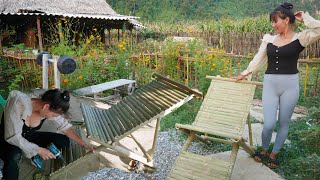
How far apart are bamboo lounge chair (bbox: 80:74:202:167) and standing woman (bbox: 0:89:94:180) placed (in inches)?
16.4

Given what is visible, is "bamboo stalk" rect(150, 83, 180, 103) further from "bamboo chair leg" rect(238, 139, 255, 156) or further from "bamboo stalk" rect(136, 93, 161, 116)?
"bamboo chair leg" rect(238, 139, 255, 156)

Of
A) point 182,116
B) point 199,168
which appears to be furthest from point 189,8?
point 199,168

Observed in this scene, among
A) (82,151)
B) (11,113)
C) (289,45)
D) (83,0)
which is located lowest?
(82,151)

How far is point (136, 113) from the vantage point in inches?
126

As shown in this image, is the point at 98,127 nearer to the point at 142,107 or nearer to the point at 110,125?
the point at 110,125

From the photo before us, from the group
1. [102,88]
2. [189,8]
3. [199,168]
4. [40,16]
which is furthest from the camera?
[189,8]

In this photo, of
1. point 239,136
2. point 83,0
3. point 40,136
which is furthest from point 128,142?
point 83,0

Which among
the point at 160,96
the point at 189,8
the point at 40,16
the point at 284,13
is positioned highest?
the point at 189,8

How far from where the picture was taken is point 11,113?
2.48m

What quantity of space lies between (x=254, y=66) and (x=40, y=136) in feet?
8.36

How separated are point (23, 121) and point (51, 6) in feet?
42.0

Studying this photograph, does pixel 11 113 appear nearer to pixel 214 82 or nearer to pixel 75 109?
pixel 214 82

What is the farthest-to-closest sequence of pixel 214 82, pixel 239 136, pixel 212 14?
pixel 212 14, pixel 214 82, pixel 239 136

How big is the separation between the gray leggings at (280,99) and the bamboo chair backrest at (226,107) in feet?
0.87
